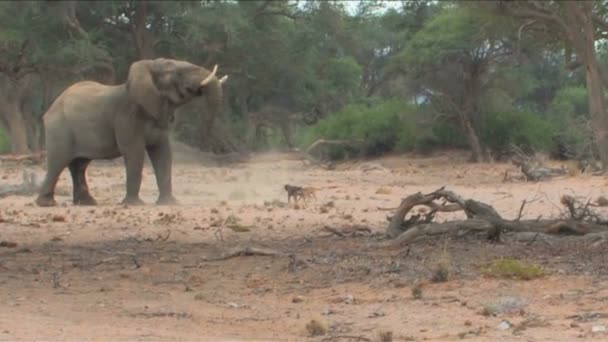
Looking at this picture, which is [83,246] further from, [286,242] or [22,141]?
[22,141]

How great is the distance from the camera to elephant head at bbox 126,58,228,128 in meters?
18.1

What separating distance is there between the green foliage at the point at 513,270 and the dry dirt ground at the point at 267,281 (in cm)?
10

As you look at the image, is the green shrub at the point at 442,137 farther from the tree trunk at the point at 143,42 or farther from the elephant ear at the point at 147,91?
the elephant ear at the point at 147,91

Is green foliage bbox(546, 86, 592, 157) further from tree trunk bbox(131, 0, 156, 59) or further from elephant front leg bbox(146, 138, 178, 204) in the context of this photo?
elephant front leg bbox(146, 138, 178, 204)

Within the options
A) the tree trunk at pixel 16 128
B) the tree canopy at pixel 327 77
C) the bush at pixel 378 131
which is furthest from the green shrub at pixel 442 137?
the tree trunk at pixel 16 128

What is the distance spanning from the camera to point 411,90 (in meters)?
38.6

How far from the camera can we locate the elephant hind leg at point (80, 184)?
18906 millimetres

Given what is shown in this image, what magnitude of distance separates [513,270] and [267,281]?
1993 mm

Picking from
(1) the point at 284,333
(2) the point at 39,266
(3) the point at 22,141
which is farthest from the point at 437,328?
(3) the point at 22,141

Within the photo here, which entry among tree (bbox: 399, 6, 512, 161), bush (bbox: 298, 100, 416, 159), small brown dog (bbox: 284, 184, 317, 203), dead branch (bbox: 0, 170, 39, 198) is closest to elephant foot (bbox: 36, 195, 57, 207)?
dead branch (bbox: 0, 170, 39, 198)

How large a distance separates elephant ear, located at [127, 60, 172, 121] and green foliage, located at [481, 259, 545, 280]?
931cm

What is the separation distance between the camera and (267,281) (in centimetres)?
1016

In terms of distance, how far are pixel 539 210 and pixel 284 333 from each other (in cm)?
899

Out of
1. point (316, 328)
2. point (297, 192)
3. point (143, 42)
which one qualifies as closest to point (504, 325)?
point (316, 328)
